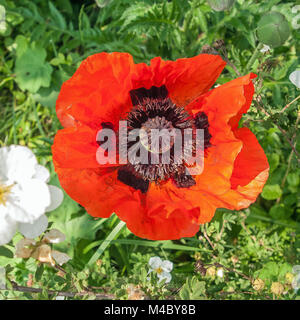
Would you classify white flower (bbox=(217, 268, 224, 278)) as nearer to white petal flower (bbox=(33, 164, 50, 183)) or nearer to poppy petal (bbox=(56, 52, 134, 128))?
poppy petal (bbox=(56, 52, 134, 128))

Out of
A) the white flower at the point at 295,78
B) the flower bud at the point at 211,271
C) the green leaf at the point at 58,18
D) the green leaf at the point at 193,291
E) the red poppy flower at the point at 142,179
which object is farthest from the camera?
the green leaf at the point at 58,18

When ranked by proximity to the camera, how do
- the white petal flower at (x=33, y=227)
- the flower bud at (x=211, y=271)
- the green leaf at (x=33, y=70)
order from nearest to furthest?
the white petal flower at (x=33, y=227) → the flower bud at (x=211, y=271) → the green leaf at (x=33, y=70)

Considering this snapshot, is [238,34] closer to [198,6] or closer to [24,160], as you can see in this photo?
[198,6]

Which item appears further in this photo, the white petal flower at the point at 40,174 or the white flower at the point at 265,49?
the white flower at the point at 265,49

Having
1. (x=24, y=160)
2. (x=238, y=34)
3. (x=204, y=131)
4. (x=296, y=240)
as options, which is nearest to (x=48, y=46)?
(x=238, y=34)

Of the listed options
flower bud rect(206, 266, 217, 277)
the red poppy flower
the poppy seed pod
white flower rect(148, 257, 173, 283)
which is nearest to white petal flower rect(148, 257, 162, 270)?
white flower rect(148, 257, 173, 283)

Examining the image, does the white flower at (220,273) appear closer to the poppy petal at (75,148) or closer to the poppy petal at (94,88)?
the poppy petal at (75,148)

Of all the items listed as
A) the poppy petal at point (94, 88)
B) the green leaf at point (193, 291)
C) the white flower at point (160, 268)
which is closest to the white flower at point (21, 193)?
the poppy petal at point (94, 88)
